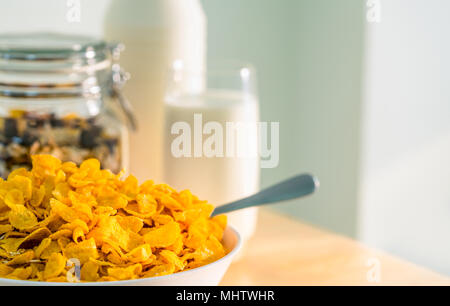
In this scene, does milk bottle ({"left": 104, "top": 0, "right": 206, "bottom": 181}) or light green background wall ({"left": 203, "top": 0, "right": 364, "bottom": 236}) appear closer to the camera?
milk bottle ({"left": 104, "top": 0, "right": 206, "bottom": 181})

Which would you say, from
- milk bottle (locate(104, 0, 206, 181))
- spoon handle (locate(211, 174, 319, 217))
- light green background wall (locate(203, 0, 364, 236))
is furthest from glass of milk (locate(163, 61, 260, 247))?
light green background wall (locate(203, 0, 364, 236))

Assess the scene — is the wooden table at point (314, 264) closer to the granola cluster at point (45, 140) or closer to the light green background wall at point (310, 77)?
the granola cluster at point (45, 140)

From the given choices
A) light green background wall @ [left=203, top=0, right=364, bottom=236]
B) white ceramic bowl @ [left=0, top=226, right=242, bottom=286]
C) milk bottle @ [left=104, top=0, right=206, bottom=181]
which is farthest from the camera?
light green background wall @ [left=203, top=0, right=364, bottom=236]

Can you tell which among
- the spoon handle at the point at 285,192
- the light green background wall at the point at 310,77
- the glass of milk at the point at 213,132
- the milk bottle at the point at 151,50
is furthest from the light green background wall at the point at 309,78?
the spoon handle at the point at 285,192

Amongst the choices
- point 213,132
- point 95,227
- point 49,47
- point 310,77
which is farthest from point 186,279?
point 310,77

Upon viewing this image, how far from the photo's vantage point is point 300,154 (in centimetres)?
139

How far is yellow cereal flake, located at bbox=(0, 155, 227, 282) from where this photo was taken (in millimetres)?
482

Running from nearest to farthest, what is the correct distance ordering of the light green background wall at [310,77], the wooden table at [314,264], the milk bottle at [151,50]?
the wooden table at [314,264] < the milk bottle at [151,50] < the light green background wall at [310,77]

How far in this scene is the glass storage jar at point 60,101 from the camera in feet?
2.43

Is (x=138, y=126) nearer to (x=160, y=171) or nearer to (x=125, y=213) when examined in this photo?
(x=160, y=171)

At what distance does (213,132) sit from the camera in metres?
0.75

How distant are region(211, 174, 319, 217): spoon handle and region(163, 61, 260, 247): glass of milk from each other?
200mm

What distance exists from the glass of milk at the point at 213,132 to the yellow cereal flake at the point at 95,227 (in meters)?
0.21

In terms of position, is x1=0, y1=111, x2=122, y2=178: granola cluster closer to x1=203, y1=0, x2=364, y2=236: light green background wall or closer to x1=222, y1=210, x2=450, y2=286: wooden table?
x1=222, y1=210, x2=450, y2=286: wooden table
